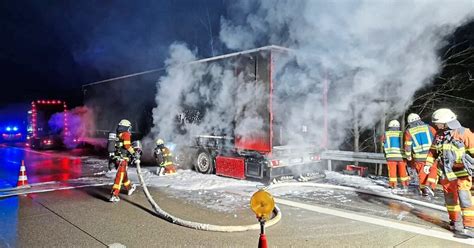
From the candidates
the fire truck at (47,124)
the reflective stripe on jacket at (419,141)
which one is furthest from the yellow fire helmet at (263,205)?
the fire truck at (47,124)

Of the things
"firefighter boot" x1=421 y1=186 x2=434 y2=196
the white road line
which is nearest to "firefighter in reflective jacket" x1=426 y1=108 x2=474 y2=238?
the white road line

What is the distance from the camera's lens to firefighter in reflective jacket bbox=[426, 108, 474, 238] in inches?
201

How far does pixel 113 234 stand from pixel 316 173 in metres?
6.12

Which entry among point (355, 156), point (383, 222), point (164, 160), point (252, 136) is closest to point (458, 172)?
point (383, 222)

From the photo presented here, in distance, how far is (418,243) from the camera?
475 centimetres

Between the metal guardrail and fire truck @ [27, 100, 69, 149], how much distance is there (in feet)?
51.6

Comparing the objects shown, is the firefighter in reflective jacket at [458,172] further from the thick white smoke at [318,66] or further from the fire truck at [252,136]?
the fire truck at [252,136]

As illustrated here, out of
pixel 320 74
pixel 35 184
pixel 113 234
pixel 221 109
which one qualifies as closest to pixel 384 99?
pixel 320 74

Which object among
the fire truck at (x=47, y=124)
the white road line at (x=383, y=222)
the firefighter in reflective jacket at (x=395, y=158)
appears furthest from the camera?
the fire truck at (x=47, y=124)

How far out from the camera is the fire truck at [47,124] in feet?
67.7

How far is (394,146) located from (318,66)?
285 centimetres

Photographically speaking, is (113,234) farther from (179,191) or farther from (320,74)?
(320,74)

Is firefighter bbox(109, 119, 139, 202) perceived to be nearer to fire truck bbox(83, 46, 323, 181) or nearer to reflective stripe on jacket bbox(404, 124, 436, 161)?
fire truck bbox(83, 46, 323, 181)

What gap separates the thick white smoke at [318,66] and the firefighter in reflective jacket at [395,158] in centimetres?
133
